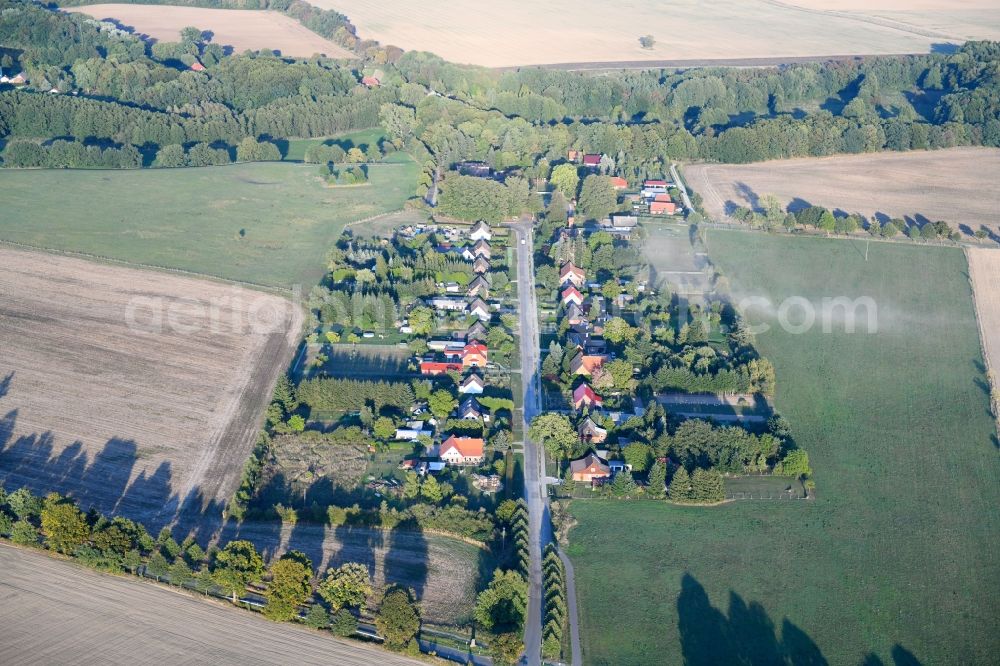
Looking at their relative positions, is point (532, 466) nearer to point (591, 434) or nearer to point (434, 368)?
point (591, 434)

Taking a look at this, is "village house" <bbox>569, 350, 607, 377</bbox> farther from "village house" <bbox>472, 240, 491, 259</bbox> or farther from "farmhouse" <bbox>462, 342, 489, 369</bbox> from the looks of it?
"village house" <bbox>472, 240, 491, 259</bbox>

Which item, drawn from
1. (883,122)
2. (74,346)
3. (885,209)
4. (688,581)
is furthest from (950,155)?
(74,346)

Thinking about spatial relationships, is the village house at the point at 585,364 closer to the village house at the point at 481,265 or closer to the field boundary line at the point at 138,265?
the village house at the point at 481,265

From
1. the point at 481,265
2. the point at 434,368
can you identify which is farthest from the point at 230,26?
the point at 434,368

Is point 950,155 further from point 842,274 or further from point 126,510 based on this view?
point 126,510

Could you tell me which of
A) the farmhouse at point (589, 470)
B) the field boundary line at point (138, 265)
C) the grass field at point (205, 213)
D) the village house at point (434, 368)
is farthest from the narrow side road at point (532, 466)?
the field boundary line at point (138, 265)

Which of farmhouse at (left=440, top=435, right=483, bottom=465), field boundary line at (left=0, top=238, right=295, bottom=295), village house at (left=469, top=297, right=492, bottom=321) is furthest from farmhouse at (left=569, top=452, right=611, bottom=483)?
field boundary line at (left=0, top=238, right=295, bottom=295)

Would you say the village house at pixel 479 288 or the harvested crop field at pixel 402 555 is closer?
the harvested crop field at pixel 402 555
